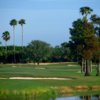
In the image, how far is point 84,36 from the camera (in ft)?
247

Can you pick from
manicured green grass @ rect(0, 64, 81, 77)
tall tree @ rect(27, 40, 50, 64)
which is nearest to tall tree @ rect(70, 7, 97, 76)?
manicured green grass @ rect(0, 64, 81, 77)

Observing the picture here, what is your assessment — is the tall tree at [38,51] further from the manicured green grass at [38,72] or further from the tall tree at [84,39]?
the tall tree at [84,39]

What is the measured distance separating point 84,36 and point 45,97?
115ft

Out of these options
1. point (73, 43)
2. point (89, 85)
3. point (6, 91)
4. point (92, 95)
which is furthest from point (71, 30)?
point (6, 91)

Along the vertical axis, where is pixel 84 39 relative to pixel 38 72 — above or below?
above

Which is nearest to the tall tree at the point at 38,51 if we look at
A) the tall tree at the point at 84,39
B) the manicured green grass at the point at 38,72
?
the manicured green grass at the point at 38,72

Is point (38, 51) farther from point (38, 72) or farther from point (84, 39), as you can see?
point (84, 39)

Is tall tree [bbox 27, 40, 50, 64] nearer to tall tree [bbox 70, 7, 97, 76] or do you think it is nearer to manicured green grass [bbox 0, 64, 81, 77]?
manicured green grass [bbox 0, 64, 81, 77]

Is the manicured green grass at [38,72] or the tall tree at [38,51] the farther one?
the tall tree at [38,51]

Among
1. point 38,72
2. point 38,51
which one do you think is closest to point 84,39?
point 38,72

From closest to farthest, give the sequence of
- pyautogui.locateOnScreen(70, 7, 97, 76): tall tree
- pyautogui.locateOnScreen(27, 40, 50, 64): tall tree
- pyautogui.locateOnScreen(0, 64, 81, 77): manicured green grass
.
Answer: pyautogui.locateOnScreen(0, 64, 81, 77): manicured green grass, pyautogui.locateOnScreen(70, 7, 97, 76): tall tree, pyautogui.locateOnScreen(27, 40, 50, 64): tall tree

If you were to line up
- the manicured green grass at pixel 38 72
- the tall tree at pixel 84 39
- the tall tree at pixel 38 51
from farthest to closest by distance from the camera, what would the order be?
the tall tree at pixel 38 51 < the tall tree at pixel 84 39 < the manicured green grass at pixel 38 72

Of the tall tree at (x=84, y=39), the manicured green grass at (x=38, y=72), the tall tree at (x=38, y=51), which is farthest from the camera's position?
the tall tree at (x=38, y=51)

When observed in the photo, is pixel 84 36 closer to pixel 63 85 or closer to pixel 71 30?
pixel 71 30
